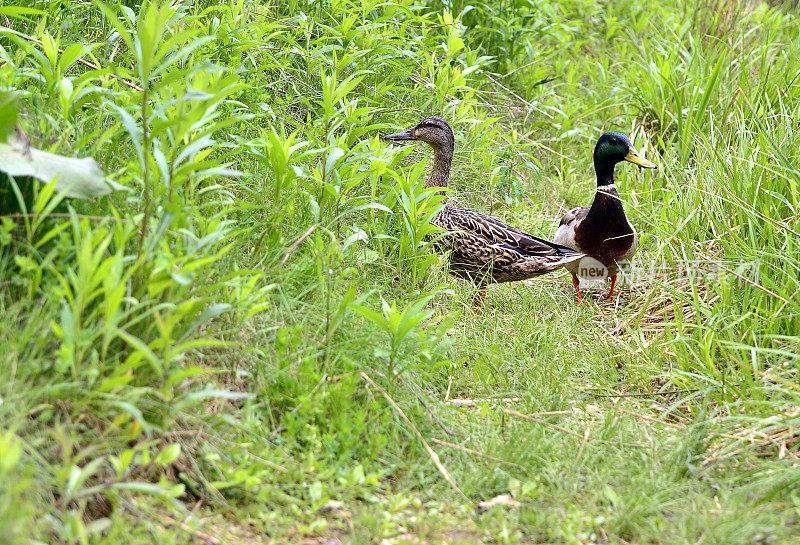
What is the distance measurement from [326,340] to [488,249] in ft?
6.68

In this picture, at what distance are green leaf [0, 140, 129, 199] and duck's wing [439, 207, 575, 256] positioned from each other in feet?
8.98

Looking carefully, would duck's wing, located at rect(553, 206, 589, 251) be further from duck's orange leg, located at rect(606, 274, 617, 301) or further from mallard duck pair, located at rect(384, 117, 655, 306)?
duck's orange leg, located at rect(606, 274, 617, 301)

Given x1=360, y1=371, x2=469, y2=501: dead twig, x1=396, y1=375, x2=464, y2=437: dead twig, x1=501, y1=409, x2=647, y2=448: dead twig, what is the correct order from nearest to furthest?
x1=360, y1=371, x2=469, y2=501: dead twig
x1=396, y1=375, x2=464, y2=437: dead twig
x1=501, y1=409, x2=647, y2=448: dead twig

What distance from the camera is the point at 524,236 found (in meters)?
5.38

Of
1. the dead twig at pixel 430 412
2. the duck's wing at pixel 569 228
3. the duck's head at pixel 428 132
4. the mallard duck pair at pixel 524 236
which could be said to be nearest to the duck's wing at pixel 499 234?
the mallard duck pair at pixel 524 236

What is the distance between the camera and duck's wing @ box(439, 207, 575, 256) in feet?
17.4

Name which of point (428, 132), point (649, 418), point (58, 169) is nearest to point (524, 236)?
point (428, 132)

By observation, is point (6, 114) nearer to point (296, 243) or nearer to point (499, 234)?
point (296, 243)

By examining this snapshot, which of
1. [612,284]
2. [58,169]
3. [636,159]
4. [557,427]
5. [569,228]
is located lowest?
[612,284]

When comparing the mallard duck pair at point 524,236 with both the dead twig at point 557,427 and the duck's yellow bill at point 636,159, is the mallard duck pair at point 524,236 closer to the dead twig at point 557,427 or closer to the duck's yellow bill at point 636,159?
the duck's yellow bill at point 636,159

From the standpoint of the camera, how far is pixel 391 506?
2.96 metres

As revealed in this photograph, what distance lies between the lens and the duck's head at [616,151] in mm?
5695

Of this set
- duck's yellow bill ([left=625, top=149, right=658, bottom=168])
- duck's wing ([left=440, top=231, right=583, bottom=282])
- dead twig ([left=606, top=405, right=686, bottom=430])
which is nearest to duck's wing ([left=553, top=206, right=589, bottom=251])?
duck's wing ([left=440, top=231, right=583, bottom=282])

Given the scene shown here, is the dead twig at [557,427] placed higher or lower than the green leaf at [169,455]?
lower
